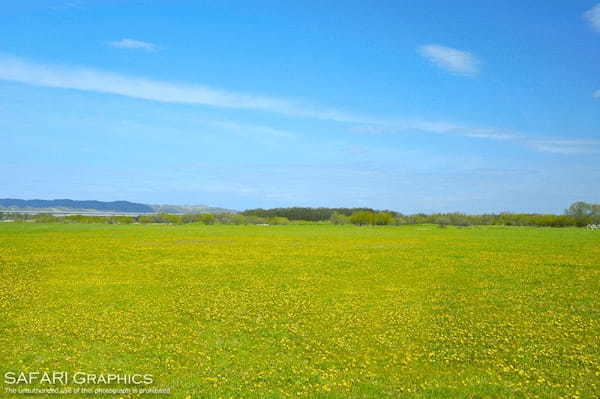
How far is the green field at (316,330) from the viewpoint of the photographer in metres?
11.3

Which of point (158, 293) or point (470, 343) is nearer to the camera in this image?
point (470, 343)

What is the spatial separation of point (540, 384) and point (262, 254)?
34926 millimetres

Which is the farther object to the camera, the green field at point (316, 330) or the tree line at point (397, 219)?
the tree line at point (397, 219)

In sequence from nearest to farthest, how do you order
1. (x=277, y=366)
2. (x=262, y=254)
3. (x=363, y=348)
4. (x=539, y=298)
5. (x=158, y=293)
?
(x=277, y=366), (x=363, y=348), (x=539, y=298), (x=158, y=293), (x=262, y=254)

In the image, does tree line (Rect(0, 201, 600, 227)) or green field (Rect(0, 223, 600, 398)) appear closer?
green field (Rect(0, 223, 600, 398))

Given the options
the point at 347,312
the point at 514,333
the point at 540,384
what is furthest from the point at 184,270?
the point at 540,384

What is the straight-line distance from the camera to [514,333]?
611 inches

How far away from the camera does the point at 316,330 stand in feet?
52.6

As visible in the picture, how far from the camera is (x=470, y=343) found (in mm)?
14445

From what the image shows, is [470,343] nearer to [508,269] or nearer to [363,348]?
[363,348]

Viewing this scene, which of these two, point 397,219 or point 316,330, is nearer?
point 316,330

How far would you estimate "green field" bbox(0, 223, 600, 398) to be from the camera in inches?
445

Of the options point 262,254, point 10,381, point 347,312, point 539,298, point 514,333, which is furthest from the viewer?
point 262,254

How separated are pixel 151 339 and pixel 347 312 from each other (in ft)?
26.3
